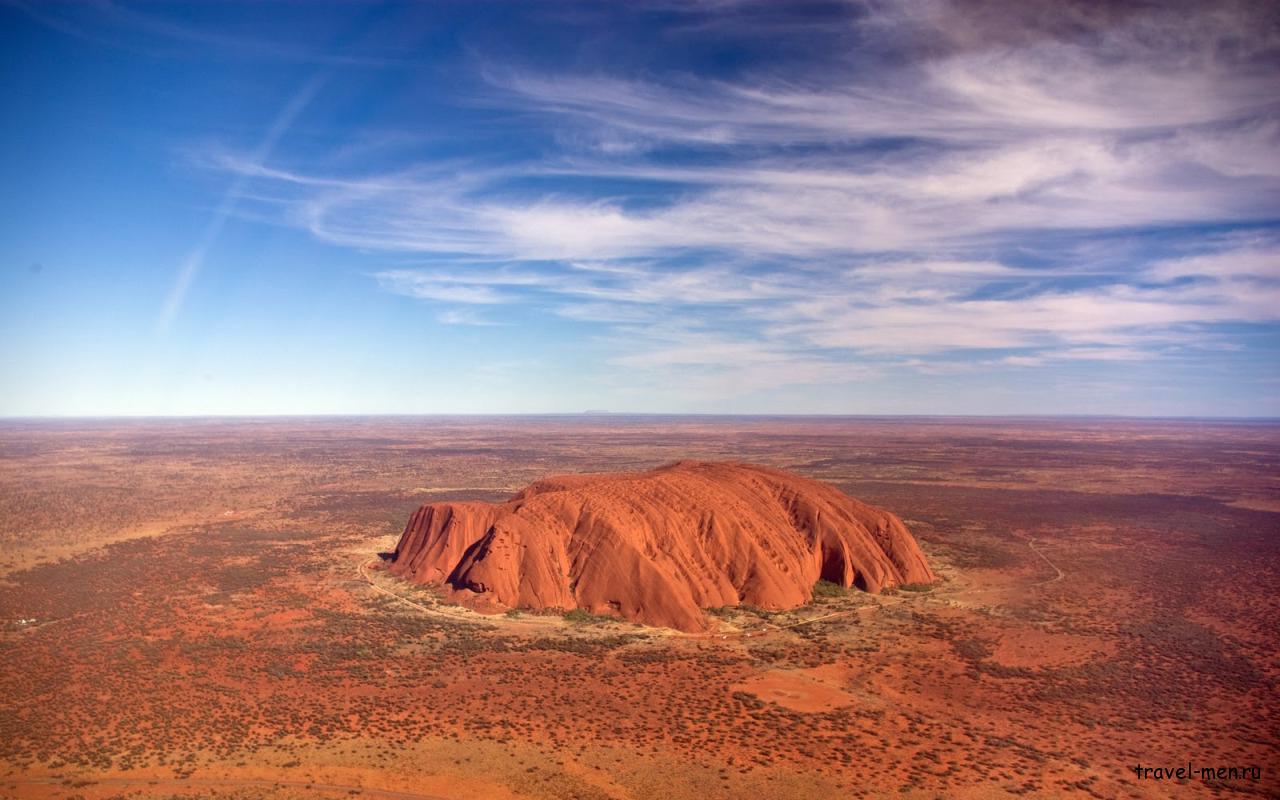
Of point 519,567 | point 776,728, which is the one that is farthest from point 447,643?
point 776,728

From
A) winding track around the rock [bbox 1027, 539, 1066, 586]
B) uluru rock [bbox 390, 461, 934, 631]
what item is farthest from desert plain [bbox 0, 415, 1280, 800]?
uluru rock [bbox 390, 461, 934, 631]

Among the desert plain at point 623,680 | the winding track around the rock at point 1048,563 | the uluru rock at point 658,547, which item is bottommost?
the desert plain at point 623,680

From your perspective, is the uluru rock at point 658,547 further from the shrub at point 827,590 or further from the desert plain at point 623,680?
the desert plain at point 623,680

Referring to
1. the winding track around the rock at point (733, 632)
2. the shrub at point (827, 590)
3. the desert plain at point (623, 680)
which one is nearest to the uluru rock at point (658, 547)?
the shrub at point (827, 590)

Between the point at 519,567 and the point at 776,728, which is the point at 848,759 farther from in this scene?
the point at 519,567

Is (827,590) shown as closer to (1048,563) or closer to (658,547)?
(658,547)

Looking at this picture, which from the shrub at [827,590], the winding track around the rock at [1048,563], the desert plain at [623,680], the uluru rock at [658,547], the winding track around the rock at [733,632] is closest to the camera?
the desert plain at [623,680]

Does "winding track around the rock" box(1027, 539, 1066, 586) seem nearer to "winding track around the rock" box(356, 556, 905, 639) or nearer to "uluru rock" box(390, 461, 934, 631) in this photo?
"uluru rock" box(390, 461, 934, 631)
